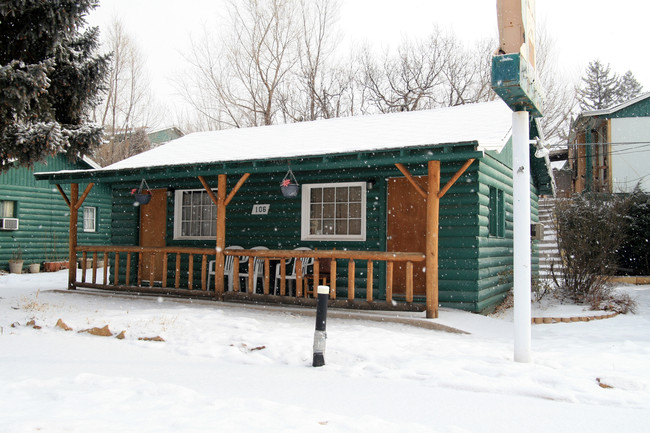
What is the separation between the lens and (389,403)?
154 inches

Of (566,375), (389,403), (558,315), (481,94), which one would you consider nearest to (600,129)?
(481,94)

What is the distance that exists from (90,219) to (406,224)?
52.4ft

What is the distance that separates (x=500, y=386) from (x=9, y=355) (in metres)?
Result: 4.70

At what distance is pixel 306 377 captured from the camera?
4.67 meters

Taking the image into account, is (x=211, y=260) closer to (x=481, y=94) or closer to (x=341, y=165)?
(x=341, y=165)

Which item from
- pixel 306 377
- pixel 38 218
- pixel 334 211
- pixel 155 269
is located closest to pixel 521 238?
pixel 306 377

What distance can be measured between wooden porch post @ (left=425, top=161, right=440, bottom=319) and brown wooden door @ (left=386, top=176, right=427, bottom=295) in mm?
1618

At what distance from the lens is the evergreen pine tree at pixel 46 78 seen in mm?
8555

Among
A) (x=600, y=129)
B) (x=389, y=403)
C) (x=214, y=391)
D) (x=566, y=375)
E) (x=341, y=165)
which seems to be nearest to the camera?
(x=389, y=403)

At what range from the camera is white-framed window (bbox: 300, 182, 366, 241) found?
384 inches

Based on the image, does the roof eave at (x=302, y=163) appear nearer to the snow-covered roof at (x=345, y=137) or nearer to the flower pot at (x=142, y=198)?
the snow-covered roof at (x=345, y=137)

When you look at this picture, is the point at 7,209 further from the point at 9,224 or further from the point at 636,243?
the point at 636,243

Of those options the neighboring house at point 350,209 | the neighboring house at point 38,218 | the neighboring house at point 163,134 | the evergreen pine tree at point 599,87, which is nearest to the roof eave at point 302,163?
the neighboring house at point 350,209

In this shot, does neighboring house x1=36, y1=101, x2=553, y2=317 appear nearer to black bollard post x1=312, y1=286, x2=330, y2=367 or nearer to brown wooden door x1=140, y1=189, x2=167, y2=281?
brown wooden door x1=140, y1=189, x2=167, y2=281
